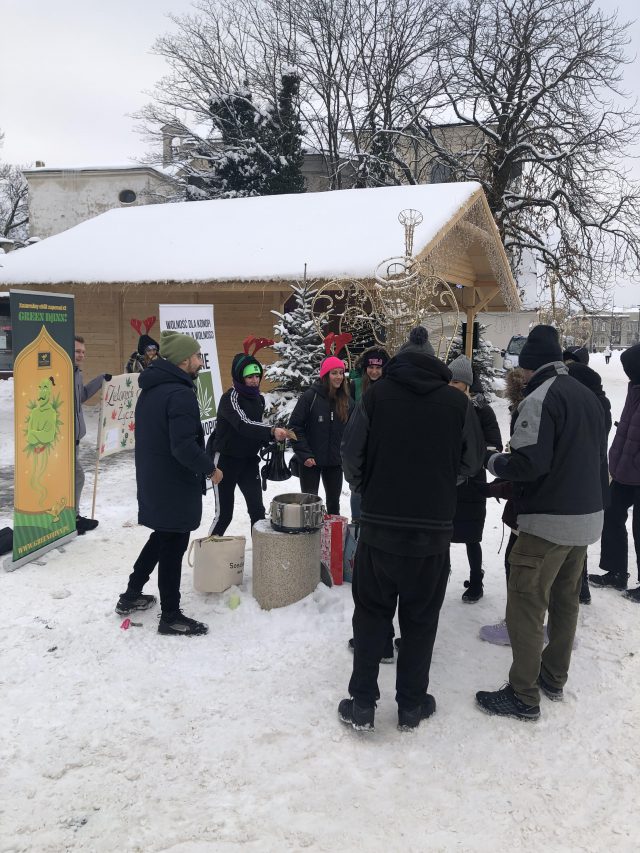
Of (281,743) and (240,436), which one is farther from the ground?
(240,436)

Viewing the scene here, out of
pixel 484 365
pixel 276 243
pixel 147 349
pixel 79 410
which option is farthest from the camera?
pixel 484 365

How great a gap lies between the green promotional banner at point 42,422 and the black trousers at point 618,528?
458cm

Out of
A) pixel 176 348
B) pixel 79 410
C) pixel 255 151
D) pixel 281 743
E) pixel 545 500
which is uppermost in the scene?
pixel 255 151

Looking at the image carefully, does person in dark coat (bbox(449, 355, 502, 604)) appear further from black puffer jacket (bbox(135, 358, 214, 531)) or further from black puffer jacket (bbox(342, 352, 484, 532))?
black puffer jacket (bbox(135, 358, 214, 531))

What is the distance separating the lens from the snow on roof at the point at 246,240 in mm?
11492

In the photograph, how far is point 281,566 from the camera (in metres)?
4.33

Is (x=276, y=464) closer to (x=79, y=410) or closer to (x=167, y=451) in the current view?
(x=167, y=451)

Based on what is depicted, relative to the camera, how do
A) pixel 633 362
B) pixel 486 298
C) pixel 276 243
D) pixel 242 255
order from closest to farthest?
pixel 633 362
pixel 242 255
pixel 276 243
pixel 486 298

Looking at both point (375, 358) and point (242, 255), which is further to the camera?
point (242, 255)

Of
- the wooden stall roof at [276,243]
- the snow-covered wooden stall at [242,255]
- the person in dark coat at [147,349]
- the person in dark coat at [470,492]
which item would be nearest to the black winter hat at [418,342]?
the person in dark coat at [470,492]

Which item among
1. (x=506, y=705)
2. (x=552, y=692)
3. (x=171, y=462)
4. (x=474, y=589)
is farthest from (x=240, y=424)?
(x=552, y=692)

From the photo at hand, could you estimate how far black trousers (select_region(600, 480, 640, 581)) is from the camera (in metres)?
4.98

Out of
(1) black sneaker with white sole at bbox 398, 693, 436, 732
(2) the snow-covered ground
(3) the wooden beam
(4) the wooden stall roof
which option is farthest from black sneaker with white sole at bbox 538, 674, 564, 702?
(3) the wooden beam

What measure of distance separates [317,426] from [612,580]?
265cm
